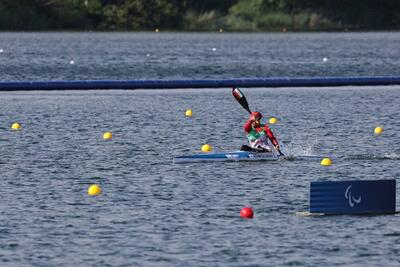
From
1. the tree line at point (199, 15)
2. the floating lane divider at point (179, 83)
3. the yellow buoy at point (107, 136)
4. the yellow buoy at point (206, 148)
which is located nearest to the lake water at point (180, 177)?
the yellow buoy at point (107, 136)

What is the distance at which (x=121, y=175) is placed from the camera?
2897cm

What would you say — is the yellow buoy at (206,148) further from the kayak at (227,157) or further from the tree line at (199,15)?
the tree line at (199,15)

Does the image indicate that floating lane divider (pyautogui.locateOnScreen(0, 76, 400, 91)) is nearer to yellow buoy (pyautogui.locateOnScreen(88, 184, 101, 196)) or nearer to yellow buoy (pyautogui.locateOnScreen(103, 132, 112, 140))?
yellow buoy (pyautogui.locateOnScreen(103, 132, 112, 140))

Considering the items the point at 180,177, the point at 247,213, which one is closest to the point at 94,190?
the point at 180,177

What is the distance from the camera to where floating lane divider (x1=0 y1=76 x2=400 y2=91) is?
56.0 m

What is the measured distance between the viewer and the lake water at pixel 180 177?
68.1 feet

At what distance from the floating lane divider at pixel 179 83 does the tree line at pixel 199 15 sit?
3323 inches

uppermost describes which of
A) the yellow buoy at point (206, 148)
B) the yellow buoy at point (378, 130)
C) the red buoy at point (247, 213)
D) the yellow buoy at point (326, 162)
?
the red buoy at point (247, 213)

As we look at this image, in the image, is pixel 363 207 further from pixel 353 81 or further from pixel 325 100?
pixel 353 81

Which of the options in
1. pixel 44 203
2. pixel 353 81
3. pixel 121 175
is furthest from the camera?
pixel 353 81

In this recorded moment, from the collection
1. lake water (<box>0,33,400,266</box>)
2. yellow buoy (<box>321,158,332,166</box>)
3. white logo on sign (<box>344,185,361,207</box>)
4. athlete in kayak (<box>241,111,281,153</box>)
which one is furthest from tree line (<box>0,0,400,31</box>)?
white logo on sign (<box>344,185,361,207</box>)

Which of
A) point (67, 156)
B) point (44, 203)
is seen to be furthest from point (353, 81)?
point (44, 203)

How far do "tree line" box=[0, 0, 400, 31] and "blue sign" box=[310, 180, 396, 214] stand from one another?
119623 millimetres

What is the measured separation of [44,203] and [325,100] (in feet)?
92.2
